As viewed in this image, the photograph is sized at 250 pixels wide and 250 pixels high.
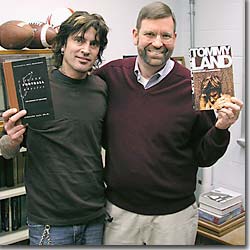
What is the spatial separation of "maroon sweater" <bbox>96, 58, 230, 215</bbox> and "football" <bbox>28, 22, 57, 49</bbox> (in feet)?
1.64

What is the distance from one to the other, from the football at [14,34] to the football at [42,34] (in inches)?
1.4

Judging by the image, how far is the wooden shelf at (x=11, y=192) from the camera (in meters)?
1.44

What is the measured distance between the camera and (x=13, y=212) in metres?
1.46

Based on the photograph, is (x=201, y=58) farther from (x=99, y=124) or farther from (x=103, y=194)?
(x=103, y=194)

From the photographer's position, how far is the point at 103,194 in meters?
0.97

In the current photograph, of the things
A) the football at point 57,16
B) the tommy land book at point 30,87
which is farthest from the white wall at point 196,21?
the tommy land book at point 30,87

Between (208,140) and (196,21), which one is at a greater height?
(196,21)

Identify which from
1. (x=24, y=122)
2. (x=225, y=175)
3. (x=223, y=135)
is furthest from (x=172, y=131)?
(x=225, y=175)

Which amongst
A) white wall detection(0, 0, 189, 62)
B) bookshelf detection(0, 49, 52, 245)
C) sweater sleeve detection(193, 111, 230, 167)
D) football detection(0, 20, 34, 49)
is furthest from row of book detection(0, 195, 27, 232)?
sweater sleeve detection(193, 111, 230, 167)

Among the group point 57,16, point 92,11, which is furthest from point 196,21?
point 57,16

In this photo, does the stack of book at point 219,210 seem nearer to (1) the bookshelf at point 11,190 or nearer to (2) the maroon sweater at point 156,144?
(2) the maroon sweater at point 156,144

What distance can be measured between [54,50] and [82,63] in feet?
0.44

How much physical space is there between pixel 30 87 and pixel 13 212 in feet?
2.44

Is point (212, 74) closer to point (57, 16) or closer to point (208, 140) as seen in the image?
point (208, 140)
